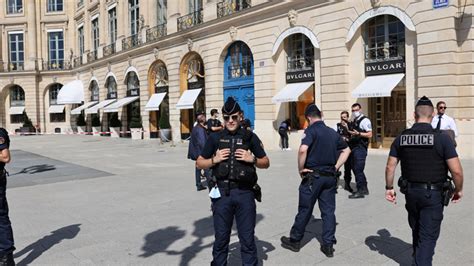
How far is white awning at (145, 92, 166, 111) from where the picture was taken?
26.2 metres

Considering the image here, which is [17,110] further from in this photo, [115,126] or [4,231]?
[4,231]

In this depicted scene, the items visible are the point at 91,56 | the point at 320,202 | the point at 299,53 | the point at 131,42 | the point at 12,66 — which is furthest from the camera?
the point at 12,66

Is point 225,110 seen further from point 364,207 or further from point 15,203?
point 15,203

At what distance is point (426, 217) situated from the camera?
3.78m

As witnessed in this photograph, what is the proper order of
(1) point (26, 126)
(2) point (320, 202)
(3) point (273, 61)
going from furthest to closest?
1. (1) point (26, 126)
2. (3) point (273, 61)
3. (2) point (320, 202)

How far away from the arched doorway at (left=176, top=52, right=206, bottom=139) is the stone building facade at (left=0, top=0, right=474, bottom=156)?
0.06m

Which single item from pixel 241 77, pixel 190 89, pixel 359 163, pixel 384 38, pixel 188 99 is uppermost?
pixel 384 38

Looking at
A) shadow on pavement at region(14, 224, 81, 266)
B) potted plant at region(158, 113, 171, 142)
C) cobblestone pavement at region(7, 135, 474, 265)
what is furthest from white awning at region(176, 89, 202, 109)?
shadow on pavement at region(14, 224, 81, 266)

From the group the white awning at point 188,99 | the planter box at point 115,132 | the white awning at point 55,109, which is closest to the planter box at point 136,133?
the planter box at point 115,132

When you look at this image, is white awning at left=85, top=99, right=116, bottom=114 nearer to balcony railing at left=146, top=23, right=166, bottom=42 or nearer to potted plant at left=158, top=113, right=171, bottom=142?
balcony railing at left=146, top=23, right=166, bottom=42

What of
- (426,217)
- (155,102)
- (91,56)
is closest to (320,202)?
(426,217)

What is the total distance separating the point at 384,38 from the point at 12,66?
39.3 m

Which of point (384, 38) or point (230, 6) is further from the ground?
point (230, 6)

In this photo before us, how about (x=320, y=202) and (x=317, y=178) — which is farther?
(x=320, y=202)
